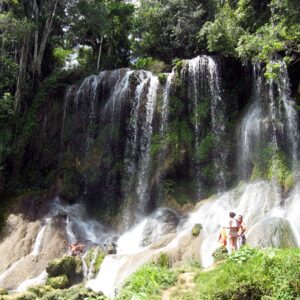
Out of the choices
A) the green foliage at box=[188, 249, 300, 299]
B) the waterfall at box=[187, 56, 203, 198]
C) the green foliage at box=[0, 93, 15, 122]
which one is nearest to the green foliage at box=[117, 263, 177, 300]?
the green foliage at box=[188, 249, 300, 299]

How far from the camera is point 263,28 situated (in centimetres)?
1574

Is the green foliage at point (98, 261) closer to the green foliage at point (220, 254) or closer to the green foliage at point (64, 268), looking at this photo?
the green foliage at point (64, 268)

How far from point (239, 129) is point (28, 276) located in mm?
10047

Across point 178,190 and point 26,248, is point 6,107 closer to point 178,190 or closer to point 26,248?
point 26,248

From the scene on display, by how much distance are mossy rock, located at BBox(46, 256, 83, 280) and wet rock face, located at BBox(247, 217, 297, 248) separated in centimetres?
529

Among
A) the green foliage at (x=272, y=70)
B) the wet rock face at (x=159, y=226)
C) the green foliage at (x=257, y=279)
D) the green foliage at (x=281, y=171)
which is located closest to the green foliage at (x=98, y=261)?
the wet rock face at (x=159, y=226)

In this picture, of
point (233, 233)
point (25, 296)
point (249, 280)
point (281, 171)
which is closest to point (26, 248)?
point (25, 296)

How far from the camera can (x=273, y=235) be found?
1078 centimetres

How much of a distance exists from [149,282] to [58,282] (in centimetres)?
504

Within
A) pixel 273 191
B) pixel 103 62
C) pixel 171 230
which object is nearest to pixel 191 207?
pixel 171 230

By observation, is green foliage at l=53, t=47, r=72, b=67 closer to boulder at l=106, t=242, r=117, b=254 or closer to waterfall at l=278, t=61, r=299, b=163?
waterfall at l=278, t=61, r=299, b=163

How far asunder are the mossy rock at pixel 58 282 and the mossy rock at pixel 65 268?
1.01ft

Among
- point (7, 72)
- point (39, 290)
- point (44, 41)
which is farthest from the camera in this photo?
point (44, 41)

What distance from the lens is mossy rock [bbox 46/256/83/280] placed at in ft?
40.8
